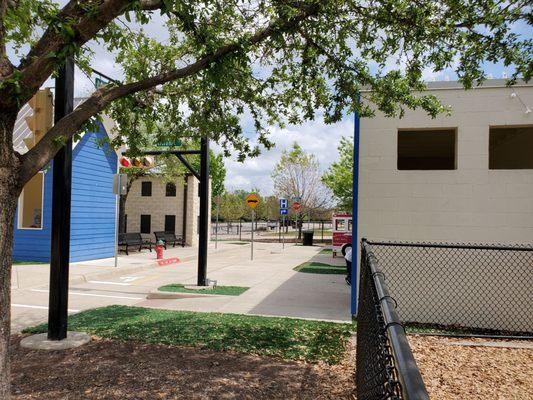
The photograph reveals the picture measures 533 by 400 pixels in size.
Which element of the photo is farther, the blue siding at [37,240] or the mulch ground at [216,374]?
the blue siding at [37,240]

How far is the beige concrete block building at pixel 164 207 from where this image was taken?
26375 millimetres

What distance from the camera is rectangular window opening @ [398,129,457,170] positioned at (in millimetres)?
10625

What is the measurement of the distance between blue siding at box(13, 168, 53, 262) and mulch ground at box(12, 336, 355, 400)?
10.1 meters

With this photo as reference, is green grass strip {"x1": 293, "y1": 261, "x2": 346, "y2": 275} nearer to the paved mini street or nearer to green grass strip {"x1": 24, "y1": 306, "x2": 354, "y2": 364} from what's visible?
the paved mini street

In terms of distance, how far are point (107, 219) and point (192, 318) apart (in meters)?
11.1

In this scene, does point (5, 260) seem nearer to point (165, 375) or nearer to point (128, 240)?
point (165, 375)

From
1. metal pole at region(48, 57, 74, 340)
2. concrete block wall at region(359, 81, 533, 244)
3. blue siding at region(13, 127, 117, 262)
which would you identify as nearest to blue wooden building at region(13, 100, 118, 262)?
blue siding at region(13, 127, 117, 262)

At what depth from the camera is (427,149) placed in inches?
522

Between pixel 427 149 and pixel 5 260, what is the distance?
40.1 feet

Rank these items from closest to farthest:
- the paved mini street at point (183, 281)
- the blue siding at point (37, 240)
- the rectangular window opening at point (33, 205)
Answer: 1. the paved mini street at point (183, 281)
2. the blue siding at point (37, 240)
3. the rectangular window opening at point (33, 205)

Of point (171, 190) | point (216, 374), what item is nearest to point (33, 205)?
point (171, 190)

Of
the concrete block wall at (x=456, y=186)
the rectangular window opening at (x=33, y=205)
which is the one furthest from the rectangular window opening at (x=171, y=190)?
the concrete block wall at (x=456, y=186)

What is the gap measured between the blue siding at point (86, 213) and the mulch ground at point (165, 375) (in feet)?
32.6

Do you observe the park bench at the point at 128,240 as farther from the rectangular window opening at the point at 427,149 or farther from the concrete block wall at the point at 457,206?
the concrete block wall at the point at 457,206
